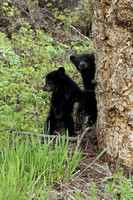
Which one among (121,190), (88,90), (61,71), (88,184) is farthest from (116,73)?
(61,71)

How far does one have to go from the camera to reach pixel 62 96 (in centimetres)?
617

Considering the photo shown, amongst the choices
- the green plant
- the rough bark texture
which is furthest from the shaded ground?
the rough bark texture

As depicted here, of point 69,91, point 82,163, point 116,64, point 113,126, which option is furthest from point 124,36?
point 69,91

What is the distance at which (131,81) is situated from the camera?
375 centimetres

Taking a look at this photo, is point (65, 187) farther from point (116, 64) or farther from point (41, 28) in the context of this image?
point (41, 28)

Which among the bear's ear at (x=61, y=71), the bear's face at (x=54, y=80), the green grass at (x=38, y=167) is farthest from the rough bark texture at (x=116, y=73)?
the bear's face at (x=54, y=80)

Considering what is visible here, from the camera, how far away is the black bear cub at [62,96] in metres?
6.04

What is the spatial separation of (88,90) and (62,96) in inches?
24.3

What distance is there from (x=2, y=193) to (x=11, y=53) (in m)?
6.15

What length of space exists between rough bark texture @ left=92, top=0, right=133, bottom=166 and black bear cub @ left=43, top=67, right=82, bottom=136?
1874 mm

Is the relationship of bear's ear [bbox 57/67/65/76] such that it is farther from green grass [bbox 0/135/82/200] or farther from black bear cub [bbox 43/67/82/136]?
green grass [bbox 0/135/82/200]

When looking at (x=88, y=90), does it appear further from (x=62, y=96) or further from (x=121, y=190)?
(x=121, y=190)

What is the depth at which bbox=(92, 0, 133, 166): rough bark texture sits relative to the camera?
12.3 ft

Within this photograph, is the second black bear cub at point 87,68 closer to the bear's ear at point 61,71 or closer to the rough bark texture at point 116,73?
the bear's ear at point 61,71
